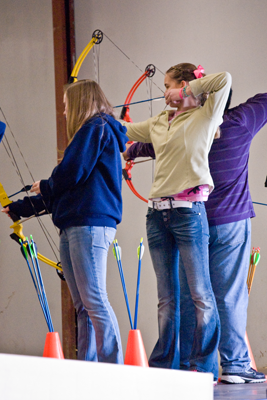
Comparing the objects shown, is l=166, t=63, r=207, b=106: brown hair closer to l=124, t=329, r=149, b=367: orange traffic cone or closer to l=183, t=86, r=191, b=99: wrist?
l=183, t=86, r=191, b=99: wrist

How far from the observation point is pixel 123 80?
9.37 ft

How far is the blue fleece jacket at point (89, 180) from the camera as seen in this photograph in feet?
4.17

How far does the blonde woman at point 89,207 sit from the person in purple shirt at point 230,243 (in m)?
0.33

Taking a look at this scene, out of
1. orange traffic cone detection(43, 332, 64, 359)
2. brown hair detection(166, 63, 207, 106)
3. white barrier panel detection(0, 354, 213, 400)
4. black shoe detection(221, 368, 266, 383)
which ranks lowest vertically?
black shoe detection(221, 368, 266, 383)

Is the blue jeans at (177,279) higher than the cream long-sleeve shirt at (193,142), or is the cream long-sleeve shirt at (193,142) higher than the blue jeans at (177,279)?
the cream long-sleeve shirt at (193,142)

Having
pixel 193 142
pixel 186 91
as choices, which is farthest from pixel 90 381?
pixel 186 91

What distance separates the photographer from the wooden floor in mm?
1085

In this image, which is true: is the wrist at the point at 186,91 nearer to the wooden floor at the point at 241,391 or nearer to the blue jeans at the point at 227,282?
the blue jeans at the point at 227,282

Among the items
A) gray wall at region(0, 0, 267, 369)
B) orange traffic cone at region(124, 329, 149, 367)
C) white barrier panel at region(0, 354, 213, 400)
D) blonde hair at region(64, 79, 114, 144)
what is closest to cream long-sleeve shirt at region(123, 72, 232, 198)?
blonde hair at region(64, 79, 114, 144)

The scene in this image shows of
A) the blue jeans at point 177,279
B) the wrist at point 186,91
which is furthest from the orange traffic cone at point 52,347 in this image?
the wrist at point 186,91

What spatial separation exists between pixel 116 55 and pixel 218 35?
698 millimetres

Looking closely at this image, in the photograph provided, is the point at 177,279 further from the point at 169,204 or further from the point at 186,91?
the point at 186,91

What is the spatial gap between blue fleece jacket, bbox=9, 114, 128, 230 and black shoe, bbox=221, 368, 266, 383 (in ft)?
1.94

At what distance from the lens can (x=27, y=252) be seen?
165 centimetres
